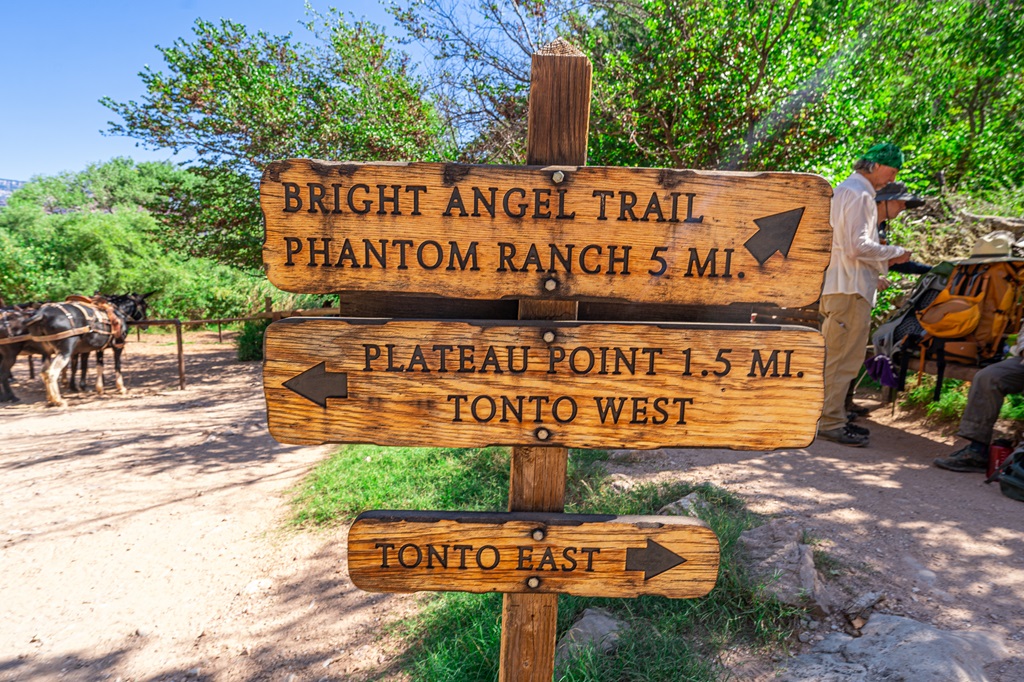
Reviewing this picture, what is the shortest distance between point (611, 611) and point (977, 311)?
420 centimetres

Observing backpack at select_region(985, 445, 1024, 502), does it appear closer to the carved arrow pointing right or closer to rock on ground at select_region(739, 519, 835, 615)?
rock on ground at select_region(739, 519, 835, 615)

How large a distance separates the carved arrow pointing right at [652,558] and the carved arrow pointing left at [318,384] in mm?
852

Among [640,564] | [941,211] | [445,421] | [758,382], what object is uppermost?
[941,211]

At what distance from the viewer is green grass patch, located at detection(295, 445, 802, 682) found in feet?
7.55

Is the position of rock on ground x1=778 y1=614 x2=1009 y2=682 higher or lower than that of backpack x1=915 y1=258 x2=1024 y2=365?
lower

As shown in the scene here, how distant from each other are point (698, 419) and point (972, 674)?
1.68m

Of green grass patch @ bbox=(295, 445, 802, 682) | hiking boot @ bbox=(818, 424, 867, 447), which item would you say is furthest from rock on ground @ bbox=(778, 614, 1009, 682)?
Answer: hiking boot @ bbox=(818, 424, 867, 447)

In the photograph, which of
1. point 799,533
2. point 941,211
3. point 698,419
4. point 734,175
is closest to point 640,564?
point 698,419

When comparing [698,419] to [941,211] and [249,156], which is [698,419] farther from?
[249,156]

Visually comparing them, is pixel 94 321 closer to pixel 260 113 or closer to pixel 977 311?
pixel 260 113

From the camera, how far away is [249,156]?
391 inches

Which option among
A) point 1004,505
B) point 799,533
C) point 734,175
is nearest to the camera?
point 734,175

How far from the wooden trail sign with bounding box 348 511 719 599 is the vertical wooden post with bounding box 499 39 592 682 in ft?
0.38

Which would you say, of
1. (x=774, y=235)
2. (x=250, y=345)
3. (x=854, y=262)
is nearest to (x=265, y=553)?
(x=774, y=235)
